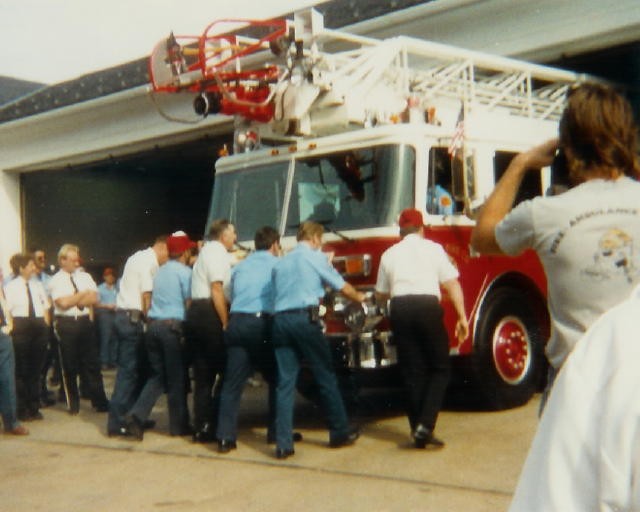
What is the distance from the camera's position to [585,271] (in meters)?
3.29

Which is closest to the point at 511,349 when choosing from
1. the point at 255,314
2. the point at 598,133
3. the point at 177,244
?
the point at 255,314

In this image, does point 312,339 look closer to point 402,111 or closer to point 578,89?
point 402,111

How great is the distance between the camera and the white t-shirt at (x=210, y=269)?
27.7 feet

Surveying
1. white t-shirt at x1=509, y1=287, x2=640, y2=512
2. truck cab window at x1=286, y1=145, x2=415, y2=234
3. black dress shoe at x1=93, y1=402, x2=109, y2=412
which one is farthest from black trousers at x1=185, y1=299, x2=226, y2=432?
white t-shirt at x1=509, y1=287, x2=640, y2=512

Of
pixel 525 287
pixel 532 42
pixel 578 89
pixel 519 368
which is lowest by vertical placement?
pixel 519 368

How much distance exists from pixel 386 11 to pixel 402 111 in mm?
5140

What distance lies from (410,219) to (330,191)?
1.13 m

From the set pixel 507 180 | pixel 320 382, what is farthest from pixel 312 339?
pixel 507 180

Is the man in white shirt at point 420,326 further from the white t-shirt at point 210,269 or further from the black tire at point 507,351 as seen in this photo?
the white t-shirt at point 210,269

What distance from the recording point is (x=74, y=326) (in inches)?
426

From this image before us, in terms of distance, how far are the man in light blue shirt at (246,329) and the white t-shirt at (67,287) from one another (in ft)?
10.7

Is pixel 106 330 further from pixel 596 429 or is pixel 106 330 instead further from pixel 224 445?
pixel 596 429

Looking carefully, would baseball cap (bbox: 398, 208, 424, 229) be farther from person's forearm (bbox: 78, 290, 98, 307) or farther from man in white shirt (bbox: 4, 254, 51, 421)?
man in white shirt (bbox: 4, 254, 51, 421)

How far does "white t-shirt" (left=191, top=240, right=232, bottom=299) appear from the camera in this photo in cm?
843
